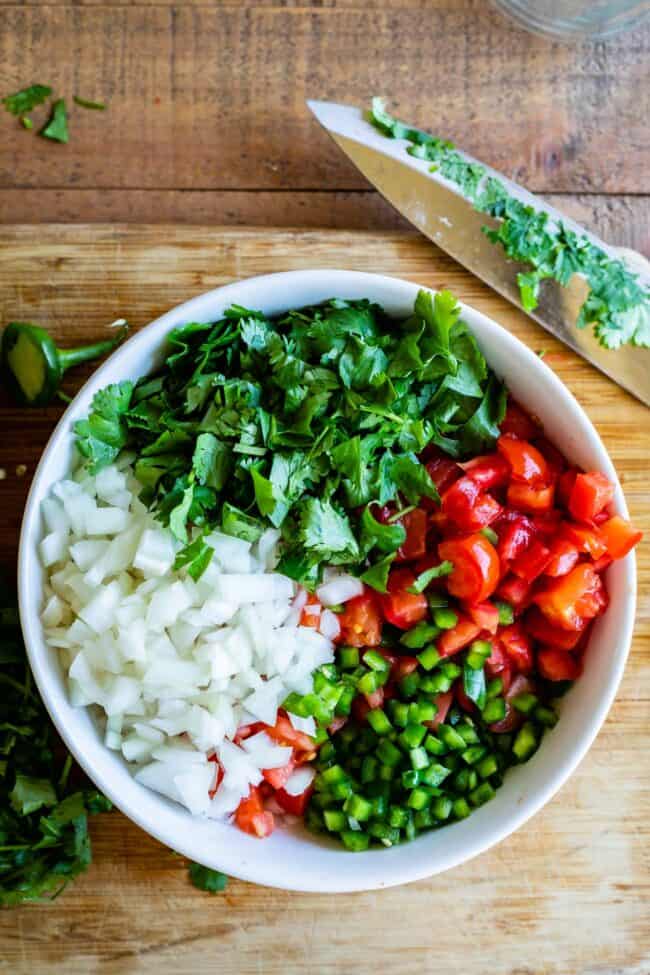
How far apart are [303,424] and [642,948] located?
4.94 ft

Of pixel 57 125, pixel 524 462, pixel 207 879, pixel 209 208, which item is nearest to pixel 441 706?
pixel 524 462

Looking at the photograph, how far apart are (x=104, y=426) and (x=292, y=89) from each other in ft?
3.47

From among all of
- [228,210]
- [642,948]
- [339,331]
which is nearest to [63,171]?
[228,210]

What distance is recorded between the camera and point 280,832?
2.29 meters

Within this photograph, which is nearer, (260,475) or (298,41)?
(260,475)

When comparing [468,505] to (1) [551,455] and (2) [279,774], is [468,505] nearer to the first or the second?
(1) [551,455]

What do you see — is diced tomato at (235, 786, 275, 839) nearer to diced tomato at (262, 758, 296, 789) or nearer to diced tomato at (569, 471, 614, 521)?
diced tomato at (262, 758, 296, 789)

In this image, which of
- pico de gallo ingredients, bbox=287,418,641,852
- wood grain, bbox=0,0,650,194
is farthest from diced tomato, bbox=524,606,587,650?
wood grain, bbox=0,0,650,194

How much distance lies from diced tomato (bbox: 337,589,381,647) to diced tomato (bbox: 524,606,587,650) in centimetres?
34

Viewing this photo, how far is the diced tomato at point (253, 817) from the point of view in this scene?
2248mm

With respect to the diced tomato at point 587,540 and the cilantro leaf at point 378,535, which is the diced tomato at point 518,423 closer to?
the diced tomato at point 587,540

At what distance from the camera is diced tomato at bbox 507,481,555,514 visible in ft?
7.33

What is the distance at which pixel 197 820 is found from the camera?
Answer: 223 centimetres

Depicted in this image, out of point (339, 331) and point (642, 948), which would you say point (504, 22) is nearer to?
point (339, 331)
